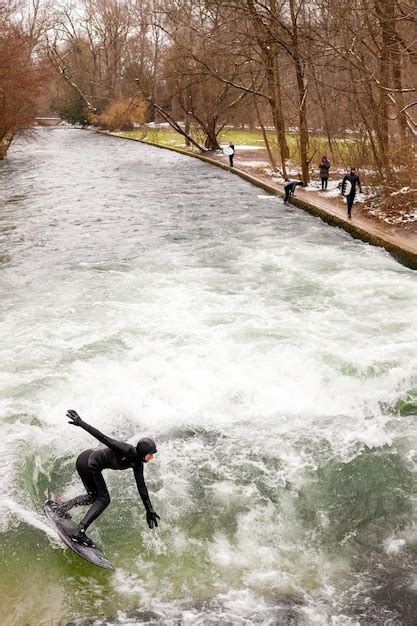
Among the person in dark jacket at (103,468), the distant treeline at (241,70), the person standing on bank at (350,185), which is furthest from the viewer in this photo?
the distant treeline at (241,70)

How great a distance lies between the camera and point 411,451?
7.78 meters

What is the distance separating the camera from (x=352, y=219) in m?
19.0

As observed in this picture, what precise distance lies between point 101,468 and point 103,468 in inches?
0.8

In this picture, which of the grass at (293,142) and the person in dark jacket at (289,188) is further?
the grass at (293,142)

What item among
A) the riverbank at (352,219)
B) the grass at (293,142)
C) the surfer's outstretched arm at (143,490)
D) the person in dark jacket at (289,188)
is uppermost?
the grass at (293,142)

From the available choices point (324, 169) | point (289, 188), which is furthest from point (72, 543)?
point (324, 169)

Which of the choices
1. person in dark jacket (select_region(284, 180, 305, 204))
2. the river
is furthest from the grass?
the river

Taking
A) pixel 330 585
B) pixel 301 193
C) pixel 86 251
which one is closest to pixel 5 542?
pixel 330 585

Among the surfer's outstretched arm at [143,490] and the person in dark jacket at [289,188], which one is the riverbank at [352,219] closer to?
the person in dark jacket at [289,188]

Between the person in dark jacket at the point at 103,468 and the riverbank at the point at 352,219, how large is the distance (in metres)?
11.0

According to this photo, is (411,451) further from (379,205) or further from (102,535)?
(379,205)

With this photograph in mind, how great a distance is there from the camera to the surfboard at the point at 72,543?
19.6ft

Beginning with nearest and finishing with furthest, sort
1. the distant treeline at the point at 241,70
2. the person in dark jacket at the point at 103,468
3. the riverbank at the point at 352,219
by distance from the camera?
the person in dark jacket at the point at 103,468 < the riverbank at the point at 352,219 < the distant treeline at the point at 241,70

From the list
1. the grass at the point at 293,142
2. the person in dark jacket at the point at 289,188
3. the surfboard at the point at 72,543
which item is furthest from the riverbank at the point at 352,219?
the surfboard at the point at 72,543
